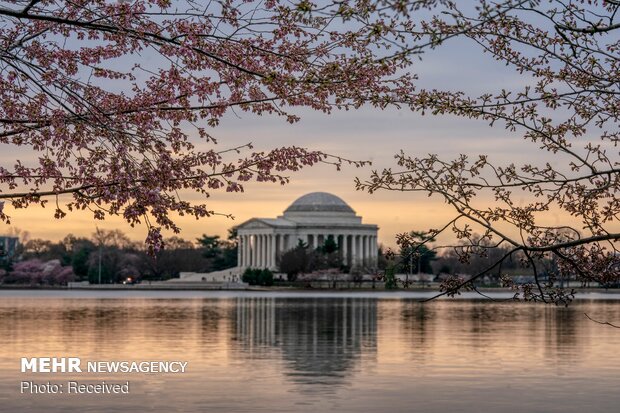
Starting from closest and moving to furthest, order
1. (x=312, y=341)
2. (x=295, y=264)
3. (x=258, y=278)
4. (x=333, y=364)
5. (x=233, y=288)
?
(x=333, y=364) → (x=312, y=341) → (x=233, y=288) → (x=258, y=278) → (x=295, y=264)

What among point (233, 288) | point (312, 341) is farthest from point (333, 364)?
point (233, 288)

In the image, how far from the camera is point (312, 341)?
43.2m


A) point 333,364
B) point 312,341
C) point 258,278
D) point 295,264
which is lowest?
point 333,364

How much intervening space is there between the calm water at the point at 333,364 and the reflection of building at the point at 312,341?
0.05 metres

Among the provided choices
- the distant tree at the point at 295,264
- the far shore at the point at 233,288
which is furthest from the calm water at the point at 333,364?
the distant tree at the point at 295,264

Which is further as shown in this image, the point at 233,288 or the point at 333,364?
the point at 233,288

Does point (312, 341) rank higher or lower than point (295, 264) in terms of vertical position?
lower

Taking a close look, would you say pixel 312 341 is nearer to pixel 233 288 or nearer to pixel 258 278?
pixel 233 288

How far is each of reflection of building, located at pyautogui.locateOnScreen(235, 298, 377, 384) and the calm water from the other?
0.17 ft

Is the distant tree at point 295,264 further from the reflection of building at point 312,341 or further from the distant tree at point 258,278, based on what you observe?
the reflection of building at point 312,341

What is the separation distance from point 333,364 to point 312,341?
9743mm

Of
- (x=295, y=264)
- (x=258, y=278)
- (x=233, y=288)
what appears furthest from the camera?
(x=295, y=264)

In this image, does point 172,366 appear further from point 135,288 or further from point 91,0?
point 135,288

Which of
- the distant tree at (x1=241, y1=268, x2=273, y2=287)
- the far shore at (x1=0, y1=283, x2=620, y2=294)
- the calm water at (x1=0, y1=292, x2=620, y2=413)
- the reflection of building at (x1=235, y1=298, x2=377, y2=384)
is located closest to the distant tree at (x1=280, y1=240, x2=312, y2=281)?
the distant tree at (x1=241, y1=268, x2=273, y2=287)
